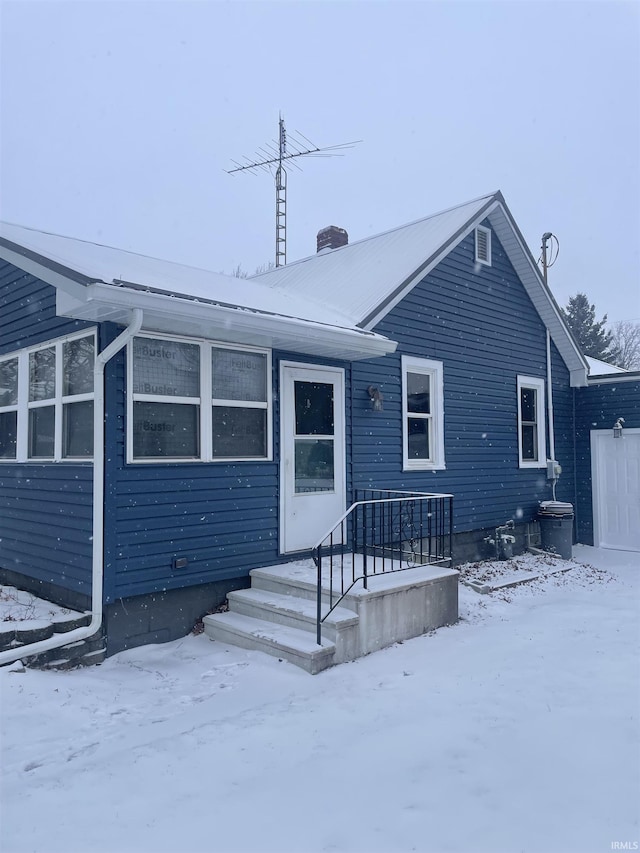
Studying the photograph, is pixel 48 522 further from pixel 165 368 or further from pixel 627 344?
pixel 627 344

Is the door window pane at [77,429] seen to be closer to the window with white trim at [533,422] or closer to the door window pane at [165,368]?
the door window pane at [165,368]

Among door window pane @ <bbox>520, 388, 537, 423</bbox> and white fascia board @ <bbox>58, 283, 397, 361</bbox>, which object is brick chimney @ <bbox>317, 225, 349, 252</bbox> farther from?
white fascia board @ <bbox>58, 283, 397, 361</bbox>

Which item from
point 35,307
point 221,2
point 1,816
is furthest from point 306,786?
point 221,2

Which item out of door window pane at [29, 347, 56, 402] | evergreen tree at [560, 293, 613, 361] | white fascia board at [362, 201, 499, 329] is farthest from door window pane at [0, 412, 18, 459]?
evergreen tree at [560, 293, 613, 361]

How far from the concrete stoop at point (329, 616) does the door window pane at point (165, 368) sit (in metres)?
1.99

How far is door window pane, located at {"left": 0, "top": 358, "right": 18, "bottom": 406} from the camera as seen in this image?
7.00 metres

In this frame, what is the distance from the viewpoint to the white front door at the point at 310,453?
22.6 ft

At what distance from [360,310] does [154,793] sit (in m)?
5.89

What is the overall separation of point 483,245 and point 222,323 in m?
6.06

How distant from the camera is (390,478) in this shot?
8.13m

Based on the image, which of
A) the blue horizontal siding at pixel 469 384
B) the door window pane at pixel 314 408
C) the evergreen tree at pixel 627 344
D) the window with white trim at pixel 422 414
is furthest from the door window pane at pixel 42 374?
the evergreen tree at pixel 627 344

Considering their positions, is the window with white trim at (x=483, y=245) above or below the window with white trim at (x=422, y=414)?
above

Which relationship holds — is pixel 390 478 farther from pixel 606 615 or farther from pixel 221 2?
pixel 221 2

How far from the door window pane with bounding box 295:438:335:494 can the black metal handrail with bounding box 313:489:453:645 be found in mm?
478
